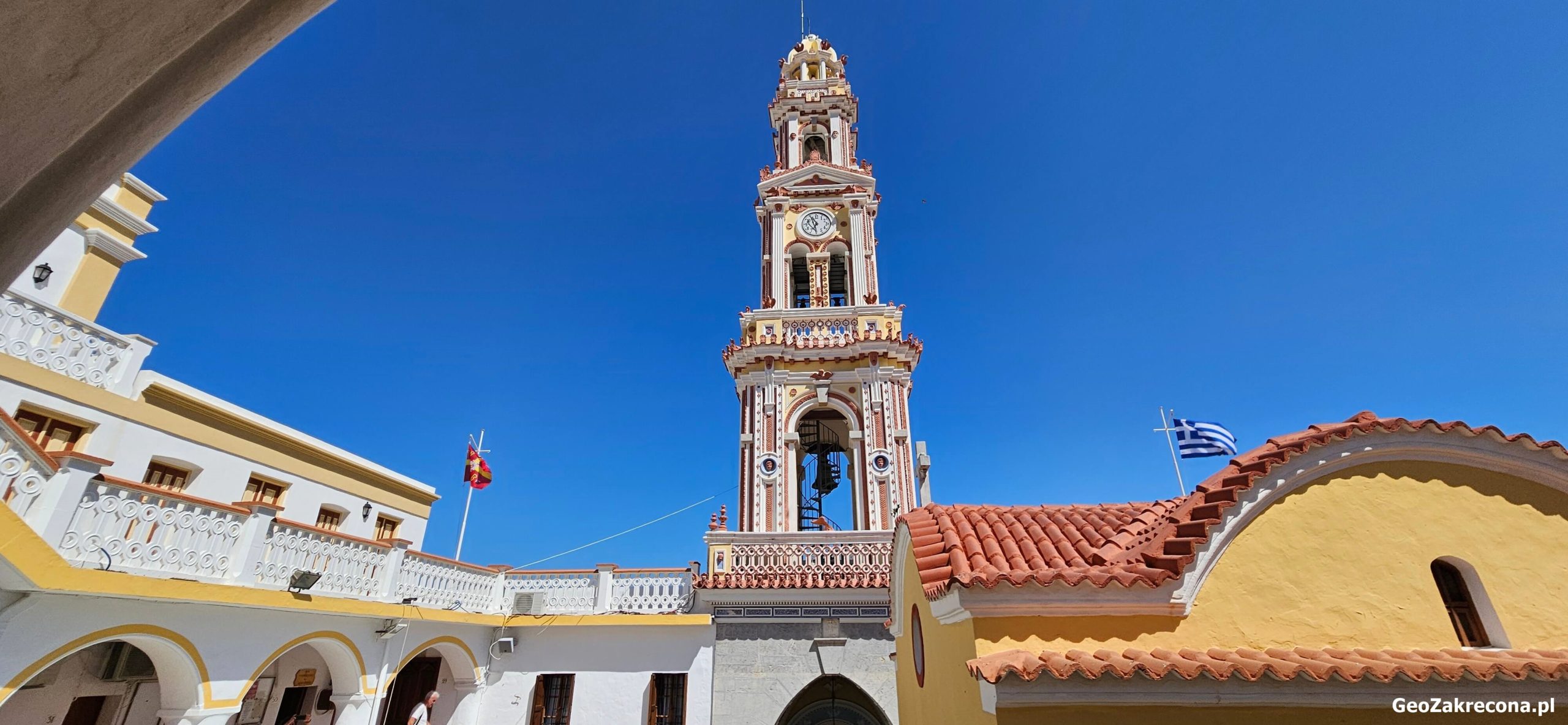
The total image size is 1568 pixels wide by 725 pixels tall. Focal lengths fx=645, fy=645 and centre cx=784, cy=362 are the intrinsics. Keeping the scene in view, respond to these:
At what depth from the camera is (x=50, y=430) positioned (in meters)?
8.38

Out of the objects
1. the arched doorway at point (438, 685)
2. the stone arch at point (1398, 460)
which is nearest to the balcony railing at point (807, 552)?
the arched doorway at point (438, 685)

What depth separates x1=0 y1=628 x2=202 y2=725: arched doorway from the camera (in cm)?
711

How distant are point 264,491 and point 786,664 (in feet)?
33.2

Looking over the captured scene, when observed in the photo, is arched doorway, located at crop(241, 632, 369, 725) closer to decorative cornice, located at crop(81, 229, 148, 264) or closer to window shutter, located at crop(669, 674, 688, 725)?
window shutter, located at crop(669, 674, 688, 725)

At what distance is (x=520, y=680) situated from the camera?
12484mm

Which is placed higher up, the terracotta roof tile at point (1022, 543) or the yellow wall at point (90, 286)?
the yellow wall at point (90, 286)

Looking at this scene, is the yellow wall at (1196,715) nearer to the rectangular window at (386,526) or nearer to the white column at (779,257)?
the white column at (779,257)

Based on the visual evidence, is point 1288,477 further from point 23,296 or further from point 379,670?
point 23,296

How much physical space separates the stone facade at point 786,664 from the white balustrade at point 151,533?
768cm

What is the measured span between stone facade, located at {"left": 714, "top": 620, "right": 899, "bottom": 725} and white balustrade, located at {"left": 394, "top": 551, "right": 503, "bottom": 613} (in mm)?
4770

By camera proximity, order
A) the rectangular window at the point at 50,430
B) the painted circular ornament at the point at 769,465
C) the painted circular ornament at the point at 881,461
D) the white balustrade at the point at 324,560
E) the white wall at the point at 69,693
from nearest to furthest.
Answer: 1. the white balustrade at the point at 324,560
2. the rectangular window at the point at 50,430
3. the white wall at the point at 69,693
4. the painted circular ornament at the point at 881,461
5. the painted circular ornament at the point at 769,465

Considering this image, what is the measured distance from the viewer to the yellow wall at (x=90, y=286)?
9445 mm

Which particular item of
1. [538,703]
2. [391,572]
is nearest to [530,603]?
[538,703]

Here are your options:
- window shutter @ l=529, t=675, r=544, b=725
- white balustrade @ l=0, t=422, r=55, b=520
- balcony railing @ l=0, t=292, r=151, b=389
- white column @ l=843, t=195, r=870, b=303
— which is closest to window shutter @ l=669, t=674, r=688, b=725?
window shutter @ l=529, t=675, r=544, b=725
